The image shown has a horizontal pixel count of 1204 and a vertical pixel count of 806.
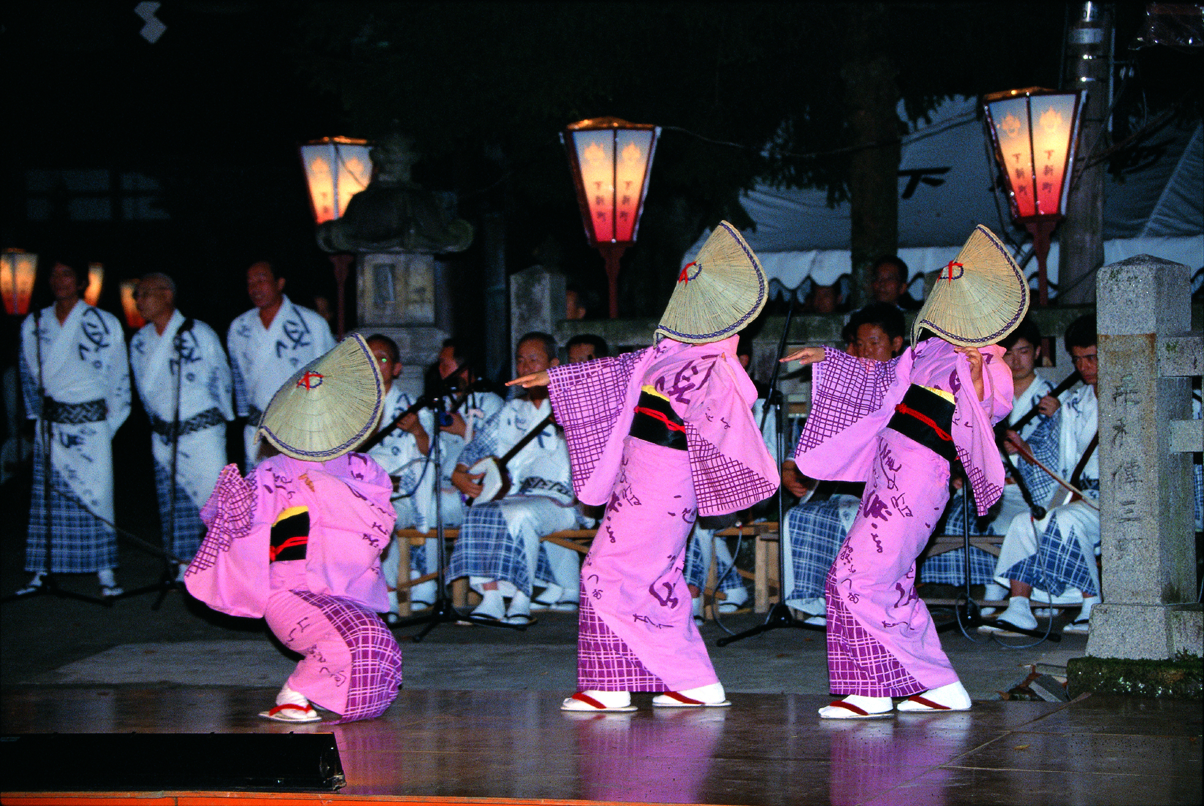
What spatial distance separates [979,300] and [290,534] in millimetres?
2801

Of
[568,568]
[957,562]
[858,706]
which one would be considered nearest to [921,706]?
[858,706]

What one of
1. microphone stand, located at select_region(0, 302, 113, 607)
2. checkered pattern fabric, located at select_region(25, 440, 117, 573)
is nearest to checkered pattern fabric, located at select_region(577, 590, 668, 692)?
microphone stand, located at select_region(0, 302, 113, 607)

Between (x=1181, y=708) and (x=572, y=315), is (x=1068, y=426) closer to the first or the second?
(x=1181, y=708)

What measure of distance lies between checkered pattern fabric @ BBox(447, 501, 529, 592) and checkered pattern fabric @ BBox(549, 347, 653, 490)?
1.93 m

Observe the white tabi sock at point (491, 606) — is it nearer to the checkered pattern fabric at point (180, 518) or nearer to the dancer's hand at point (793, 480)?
the dancer's hand at point (793, 480)

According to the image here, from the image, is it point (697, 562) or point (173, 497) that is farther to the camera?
point (173, 497)

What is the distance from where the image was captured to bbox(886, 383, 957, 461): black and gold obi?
193 inches

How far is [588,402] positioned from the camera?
5.23 meters

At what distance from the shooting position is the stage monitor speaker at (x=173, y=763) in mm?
3807

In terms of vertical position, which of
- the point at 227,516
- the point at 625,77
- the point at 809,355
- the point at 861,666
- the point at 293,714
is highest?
the point at 625,77

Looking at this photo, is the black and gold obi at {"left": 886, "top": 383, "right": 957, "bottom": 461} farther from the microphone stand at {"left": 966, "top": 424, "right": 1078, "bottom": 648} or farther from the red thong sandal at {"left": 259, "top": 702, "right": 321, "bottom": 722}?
the red thong sandal at {"left": 259, "top": 702, "right": 321, "bottom": 722}

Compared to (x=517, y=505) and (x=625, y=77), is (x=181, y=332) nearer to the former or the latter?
(x=517, y=505)

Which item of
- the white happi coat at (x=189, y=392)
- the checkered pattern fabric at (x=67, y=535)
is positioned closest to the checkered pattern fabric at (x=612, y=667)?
the white happi coat at (x=189, y=392)

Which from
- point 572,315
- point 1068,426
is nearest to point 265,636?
point 572,315
